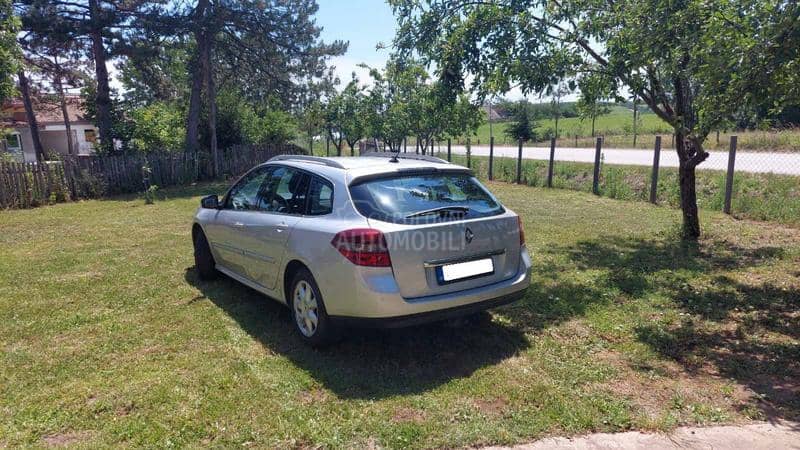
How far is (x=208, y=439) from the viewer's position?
3.02 m

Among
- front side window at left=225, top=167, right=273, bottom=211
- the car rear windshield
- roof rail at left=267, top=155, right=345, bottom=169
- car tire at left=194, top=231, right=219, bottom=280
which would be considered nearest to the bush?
car tire at left=194, top=231, right=219, bottom=280

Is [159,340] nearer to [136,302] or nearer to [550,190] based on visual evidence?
[136,302]

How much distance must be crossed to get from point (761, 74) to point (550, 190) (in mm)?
10993

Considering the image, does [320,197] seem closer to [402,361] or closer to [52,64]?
[402,361]

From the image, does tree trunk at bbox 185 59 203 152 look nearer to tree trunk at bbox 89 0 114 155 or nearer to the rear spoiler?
tree trunk at bbox 89 0 114 155

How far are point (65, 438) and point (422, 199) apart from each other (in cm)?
285

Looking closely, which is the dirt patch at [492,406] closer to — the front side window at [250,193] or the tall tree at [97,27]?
the front side window at [250,193]

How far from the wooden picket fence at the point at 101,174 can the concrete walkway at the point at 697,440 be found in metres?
14.5

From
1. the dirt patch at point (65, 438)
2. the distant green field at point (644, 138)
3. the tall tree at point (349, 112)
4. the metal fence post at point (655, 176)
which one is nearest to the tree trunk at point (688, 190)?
the distant green field at point (644, 138)

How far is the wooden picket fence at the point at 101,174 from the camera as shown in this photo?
42.4 feet

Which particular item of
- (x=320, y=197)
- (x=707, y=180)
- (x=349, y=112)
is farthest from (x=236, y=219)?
(x=349, y=112)

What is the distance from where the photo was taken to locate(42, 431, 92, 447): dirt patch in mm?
3016

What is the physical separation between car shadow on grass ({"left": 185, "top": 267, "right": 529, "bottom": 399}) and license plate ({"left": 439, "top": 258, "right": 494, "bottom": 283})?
0.68m

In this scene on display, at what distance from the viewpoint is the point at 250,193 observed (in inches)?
211
